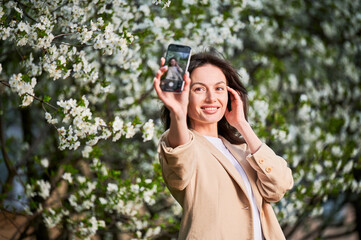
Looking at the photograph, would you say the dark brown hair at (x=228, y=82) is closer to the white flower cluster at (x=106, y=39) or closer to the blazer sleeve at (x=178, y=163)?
the blazer sleeve at (x=178, y=163)

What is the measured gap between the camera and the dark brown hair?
2.51 meters

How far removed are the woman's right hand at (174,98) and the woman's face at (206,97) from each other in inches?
13.9

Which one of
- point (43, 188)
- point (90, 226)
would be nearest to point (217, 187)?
point (90, 226)

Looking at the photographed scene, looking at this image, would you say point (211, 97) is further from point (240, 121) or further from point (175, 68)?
point (175, 68)

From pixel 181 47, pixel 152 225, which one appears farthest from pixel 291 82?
pixel 181 47

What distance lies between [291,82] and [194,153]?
16.3ft

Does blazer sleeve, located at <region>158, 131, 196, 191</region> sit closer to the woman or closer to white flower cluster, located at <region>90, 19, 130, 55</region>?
the woman

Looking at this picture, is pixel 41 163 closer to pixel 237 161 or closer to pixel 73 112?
pixel 73 112

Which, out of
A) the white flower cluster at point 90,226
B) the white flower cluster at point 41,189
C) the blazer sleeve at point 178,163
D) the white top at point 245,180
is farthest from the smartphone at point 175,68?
the white flower cluster at point 41,189

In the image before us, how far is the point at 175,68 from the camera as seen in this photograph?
2.06 meters

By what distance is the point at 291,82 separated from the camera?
269 inches

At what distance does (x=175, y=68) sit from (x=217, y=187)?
0.53 m

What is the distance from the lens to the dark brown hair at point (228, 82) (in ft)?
8.23

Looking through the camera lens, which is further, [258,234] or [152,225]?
[152,225]
